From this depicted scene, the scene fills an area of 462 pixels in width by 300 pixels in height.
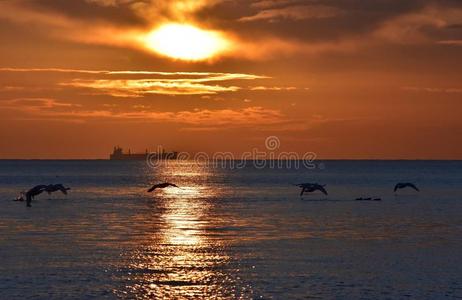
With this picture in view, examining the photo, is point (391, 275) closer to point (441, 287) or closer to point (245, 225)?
point (441, 287)

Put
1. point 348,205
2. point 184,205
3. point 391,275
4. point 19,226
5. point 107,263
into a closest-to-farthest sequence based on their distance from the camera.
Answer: point 391,275, point 107,263, point 19,226, point 348,205, point 184,205

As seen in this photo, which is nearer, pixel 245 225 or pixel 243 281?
pixel 243 281

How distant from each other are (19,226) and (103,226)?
198 inches

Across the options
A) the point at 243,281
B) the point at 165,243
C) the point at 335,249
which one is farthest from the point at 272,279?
the point at 165,243

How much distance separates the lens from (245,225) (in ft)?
168

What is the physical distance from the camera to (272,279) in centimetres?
2923

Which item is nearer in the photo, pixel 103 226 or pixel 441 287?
pixel 441 287

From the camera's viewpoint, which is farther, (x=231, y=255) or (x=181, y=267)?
(x=231, y=255)

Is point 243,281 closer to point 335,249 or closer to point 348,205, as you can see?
point 335,249

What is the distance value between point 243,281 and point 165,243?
12.2 m

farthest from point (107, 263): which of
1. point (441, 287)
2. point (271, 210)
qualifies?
point (271, 210)

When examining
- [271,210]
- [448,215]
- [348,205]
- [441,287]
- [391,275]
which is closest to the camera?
[441,287]

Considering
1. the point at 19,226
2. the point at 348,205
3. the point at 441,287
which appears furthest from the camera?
the point at 348,205

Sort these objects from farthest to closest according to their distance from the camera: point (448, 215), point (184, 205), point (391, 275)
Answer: point (184, 205) → point (448, 215) → point (391, 275)
